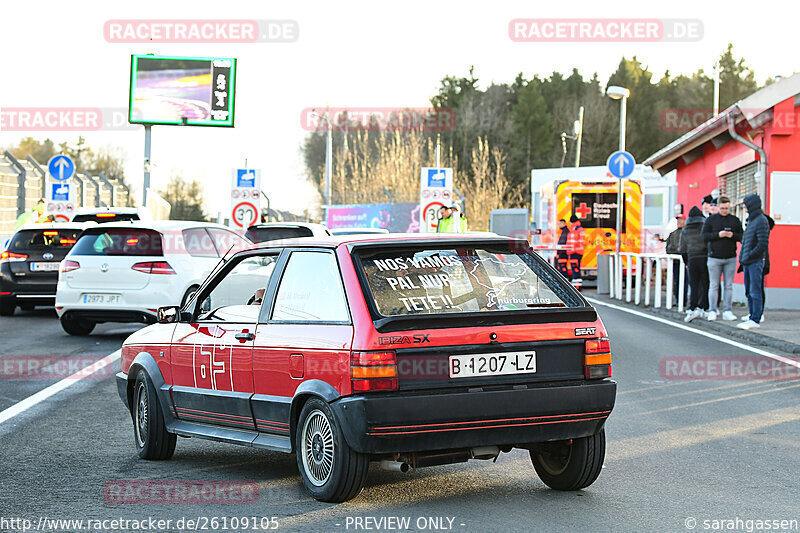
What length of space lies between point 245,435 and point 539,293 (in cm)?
193

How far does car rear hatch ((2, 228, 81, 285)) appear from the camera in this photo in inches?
771

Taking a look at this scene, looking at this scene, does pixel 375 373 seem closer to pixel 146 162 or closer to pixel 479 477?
pixel 479 477

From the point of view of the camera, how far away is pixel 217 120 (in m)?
34.8

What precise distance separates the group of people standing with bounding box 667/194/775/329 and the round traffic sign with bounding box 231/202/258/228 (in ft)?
42.4

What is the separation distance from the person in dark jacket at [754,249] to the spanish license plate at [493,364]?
11.3m

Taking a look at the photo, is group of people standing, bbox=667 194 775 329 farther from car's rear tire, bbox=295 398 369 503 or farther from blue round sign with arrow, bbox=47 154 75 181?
Answer: blue round sign with arrow, bbox=47 154 75 181

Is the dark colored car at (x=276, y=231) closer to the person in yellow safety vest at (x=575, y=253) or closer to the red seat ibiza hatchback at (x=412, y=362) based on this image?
the person in yellow safety vest at (x=575, y=253)

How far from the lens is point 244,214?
29.2 metres

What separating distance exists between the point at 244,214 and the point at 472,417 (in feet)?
78.9

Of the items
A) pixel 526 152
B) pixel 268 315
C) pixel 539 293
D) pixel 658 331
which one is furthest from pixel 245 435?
pixel 526 152

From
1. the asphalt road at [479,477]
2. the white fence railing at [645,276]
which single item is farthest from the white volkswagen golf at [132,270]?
the white fence railing at [645,276]

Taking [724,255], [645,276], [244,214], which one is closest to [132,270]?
[724,255]
